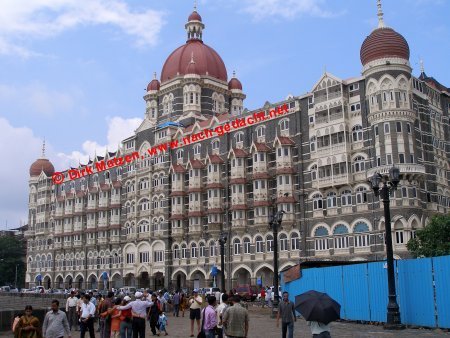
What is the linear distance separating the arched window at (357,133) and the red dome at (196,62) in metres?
27.8

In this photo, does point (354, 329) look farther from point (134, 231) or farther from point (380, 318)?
point (134, 231)

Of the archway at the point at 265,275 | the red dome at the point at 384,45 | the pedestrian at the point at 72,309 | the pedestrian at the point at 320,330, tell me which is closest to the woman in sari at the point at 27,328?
the pedestrian at the point at 320,330

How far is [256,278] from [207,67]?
31006 mm

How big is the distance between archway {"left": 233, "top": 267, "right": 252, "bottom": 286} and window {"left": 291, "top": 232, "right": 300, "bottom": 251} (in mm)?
6586

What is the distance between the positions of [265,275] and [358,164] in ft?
48.8

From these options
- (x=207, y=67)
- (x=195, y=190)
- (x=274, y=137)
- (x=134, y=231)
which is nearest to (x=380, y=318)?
(x=274, y=137)

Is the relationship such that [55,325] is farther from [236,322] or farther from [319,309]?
[319,309]

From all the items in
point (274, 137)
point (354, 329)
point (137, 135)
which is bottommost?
point (354, 329)

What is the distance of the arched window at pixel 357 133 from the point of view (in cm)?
4891

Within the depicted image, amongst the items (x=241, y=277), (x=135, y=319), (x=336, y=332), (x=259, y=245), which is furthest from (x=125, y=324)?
(x=241, y=277)

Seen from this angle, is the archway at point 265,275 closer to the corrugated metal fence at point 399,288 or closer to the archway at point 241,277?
the archway at point 241,277

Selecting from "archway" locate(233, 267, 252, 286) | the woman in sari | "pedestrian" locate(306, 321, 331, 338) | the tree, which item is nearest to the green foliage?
"archway" locate(233, 267, 252, 286)

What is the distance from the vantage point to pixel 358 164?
160 ft

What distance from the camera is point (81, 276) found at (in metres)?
79.6
